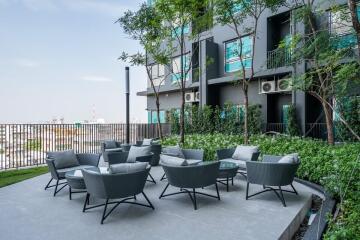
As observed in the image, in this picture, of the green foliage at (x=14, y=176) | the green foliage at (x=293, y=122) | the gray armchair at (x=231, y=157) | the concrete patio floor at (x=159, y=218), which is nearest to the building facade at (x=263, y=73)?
the green foliage at (x=293, y=122)

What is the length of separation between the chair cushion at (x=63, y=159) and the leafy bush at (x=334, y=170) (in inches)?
159

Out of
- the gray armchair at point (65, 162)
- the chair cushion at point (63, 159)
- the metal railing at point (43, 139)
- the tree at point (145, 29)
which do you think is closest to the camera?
the gray armchair at point (65, 162)

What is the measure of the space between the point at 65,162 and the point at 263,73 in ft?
32.3

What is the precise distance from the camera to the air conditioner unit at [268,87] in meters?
12.2

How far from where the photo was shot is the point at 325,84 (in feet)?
26.9

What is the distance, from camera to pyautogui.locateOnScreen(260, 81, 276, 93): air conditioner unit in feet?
40.0

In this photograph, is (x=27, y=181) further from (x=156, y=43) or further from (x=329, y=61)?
(x=329, y=61)

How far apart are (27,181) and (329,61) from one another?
8.37m

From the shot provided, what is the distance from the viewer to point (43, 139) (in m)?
9.72

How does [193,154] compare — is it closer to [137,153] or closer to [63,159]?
[137,153]

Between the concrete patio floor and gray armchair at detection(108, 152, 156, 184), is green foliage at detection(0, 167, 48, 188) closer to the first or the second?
the concrete patio floor

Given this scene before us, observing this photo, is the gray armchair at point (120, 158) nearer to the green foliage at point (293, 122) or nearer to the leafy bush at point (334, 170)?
the leafy bush at point (334, 170)

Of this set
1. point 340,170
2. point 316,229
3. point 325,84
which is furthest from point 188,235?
point 325,84

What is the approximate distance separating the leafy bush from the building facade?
4285mm
